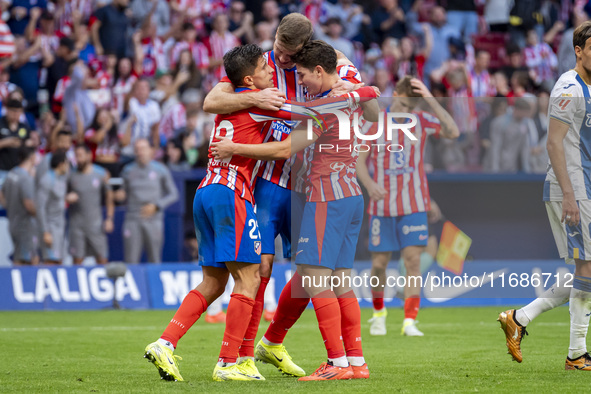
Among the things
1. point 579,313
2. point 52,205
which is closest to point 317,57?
point 579,313

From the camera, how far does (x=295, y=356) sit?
775 centimetres

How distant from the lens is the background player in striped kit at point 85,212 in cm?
1358

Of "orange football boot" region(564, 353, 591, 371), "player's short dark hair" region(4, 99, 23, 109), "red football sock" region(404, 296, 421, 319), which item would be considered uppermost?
"player's short dark hair" region(4, 99, 23, 109)

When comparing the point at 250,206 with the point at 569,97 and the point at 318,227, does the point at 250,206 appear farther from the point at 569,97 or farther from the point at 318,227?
the point at 569,97

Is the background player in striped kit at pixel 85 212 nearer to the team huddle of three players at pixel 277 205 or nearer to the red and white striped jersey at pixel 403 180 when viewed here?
the red and white striped jersey at pixel 403 180

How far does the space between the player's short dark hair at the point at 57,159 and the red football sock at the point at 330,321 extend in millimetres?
8559

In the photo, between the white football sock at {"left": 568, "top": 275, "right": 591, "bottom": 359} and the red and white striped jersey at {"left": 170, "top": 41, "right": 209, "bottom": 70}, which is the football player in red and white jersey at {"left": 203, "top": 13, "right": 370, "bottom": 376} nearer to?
the white football sock at {"left": 568, "top": 275, "right": 591, "bottom": 359}

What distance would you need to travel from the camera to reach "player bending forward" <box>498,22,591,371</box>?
20.6ft

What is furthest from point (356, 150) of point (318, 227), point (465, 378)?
point (465, 378)

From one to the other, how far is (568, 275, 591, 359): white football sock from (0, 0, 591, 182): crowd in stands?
6525 mm

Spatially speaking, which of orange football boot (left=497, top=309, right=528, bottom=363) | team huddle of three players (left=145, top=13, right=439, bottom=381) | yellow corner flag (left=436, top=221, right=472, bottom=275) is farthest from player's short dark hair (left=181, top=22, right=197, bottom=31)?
orange football boot (left=497, top=309, right=528, bottom=363)

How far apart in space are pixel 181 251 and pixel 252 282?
854 cm

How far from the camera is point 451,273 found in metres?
9.59

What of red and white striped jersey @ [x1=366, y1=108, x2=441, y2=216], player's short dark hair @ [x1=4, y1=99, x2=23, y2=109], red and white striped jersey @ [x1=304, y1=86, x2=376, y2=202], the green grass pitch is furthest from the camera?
player's short dark hair @ [x1=4, y1=99, x2=23, y2=109]
